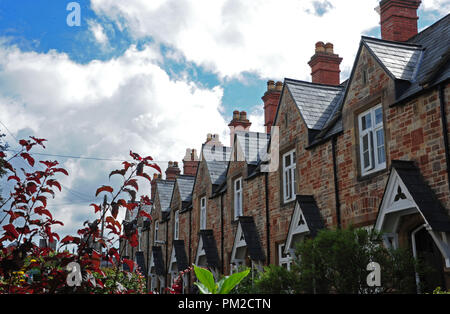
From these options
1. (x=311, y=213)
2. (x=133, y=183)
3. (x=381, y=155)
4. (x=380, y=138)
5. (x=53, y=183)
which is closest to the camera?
(x=133, y=183)

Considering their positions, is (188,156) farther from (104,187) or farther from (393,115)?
(104,187)

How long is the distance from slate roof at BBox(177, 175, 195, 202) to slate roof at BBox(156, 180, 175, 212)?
2.94 meters

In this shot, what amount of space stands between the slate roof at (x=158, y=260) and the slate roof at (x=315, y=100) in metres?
17.0

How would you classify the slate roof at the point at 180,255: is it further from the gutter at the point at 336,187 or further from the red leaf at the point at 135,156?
the red leaf at the point at 135,156

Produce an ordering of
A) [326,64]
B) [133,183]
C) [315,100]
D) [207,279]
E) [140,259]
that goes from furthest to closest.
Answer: [140,259] < [326,64] < [315,100] < [133,183] < [207,279]

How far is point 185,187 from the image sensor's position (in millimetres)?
28391

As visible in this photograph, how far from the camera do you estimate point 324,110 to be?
50.4 ft

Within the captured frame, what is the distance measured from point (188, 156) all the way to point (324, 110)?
1875 cm

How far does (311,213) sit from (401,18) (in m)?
7.71

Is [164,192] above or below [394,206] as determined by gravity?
above

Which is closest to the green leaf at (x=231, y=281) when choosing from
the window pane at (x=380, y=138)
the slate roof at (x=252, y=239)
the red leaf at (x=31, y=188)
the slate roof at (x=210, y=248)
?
the red leaf at (x=31, y=188)

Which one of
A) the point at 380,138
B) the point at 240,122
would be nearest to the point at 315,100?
the point at 380,138

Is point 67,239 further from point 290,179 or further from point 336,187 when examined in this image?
point 290,179

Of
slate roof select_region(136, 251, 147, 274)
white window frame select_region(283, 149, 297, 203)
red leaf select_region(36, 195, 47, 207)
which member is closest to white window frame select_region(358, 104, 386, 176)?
white window frame select_region(283, 149, 297, 203)
